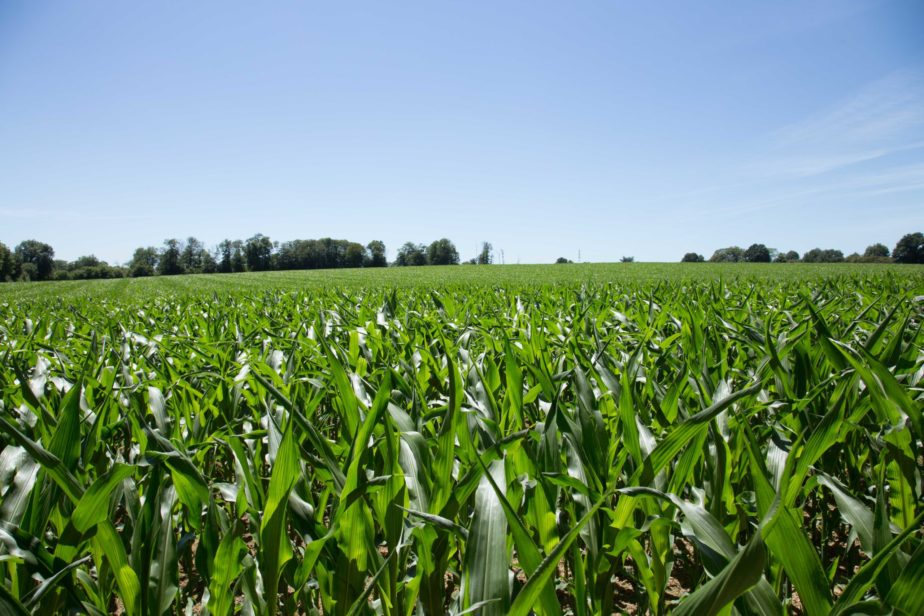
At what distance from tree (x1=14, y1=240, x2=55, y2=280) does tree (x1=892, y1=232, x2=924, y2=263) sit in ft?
517

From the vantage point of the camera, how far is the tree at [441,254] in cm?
11175

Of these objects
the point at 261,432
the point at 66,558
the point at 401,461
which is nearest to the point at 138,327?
the point at 261,432

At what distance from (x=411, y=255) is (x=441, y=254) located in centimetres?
766

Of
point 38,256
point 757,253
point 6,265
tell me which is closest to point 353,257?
point 6,265

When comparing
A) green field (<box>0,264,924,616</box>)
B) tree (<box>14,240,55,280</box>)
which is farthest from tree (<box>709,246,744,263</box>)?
tree (<box>14,240,55,280</box>)

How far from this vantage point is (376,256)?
109000 millimetres

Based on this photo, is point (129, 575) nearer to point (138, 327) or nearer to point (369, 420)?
point (369, 420)

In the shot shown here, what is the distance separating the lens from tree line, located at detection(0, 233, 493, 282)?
301 ft

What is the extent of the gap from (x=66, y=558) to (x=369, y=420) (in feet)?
2.56

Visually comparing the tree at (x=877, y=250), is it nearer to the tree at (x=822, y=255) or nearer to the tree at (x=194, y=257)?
the tree at (x=822, y=255)

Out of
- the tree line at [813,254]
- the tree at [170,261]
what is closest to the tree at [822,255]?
the tree line at [813,254]

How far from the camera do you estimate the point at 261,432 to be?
5.56ft

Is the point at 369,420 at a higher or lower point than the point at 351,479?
higher

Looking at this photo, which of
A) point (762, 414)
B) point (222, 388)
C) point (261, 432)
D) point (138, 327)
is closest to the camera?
point (261, 432)
